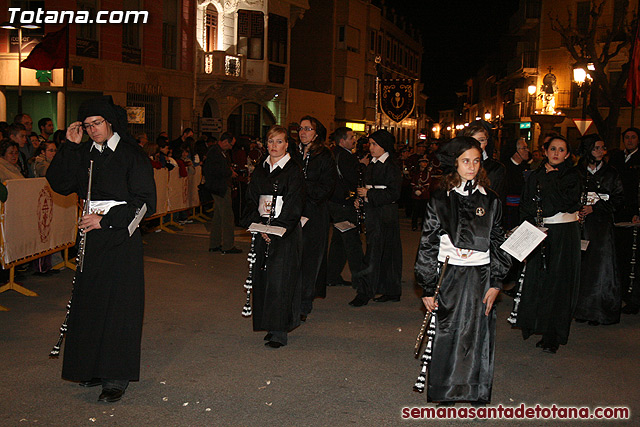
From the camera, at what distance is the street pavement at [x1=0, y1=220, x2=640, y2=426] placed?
524 cm

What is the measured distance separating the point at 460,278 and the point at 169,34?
24.4 m

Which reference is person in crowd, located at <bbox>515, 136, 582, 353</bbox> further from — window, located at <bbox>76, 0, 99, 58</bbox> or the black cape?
window, located at <bbox>76, 0, 99, 58</bbox>

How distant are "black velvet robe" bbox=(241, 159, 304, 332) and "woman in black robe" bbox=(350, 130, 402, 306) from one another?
2.14m

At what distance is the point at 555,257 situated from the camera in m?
7.29

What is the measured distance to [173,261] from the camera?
39.1 ft

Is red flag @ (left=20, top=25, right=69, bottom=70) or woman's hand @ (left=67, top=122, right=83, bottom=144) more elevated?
red flag @ (left=20, top=25, right=69, bottom=70)

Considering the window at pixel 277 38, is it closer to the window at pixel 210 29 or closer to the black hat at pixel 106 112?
the window at pixel 210 29

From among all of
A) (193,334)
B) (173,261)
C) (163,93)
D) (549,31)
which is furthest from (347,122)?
(193,334)

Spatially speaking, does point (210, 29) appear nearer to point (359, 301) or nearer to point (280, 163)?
point (359, 301)

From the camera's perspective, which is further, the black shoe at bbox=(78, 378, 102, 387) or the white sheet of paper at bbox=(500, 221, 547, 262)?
the black shoe at bbox=(78, 378, 102, 387)

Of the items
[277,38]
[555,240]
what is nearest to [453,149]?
[555,240]

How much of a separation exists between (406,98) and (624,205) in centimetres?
1660

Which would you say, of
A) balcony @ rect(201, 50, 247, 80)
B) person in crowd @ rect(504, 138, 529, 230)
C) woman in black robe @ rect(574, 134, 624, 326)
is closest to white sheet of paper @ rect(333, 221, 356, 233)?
person in crowd @ rect(504, 138, 529, 230)

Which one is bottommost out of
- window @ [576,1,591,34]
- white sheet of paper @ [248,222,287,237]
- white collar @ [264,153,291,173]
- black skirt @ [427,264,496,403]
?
black skirt @ [427,264,496,403]
